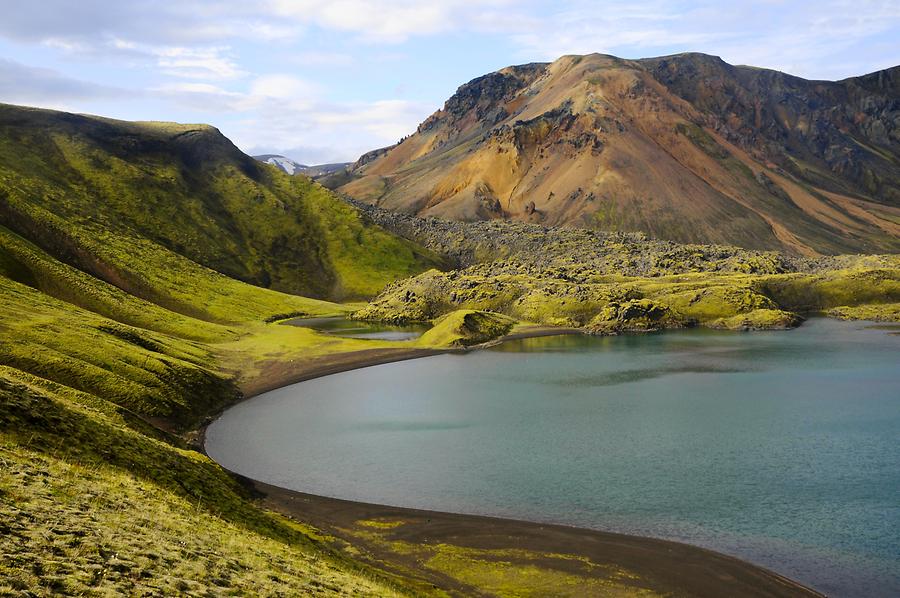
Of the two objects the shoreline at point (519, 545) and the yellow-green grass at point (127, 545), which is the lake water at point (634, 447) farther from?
the yellow-green grass at point (127, 545)

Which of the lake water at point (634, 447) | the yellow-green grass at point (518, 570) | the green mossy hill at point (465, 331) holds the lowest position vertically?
the yellow-green grass at point (518, 570)

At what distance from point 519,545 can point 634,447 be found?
31.1m

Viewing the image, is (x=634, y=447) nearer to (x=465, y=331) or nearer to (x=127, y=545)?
(x=127, y=545)

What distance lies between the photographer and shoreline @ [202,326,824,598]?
154ft

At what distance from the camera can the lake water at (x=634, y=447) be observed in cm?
5612

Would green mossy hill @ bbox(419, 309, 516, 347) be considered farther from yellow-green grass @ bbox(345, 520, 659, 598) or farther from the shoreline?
yellow-green grass @ bbox(345, 520, 659, 598)

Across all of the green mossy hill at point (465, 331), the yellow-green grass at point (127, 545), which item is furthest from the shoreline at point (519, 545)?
the green mossy hill at point (465, 331)

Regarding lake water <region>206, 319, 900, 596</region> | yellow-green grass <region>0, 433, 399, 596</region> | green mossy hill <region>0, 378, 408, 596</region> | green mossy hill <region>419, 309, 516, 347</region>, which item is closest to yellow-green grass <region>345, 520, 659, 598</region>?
green mossy hill <region>0, 378, 408, 596</region>

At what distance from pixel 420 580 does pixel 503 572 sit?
6.62m

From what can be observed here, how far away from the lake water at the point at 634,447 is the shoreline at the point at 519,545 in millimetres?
2349

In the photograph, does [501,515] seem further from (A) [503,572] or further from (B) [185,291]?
(B) [185,291]

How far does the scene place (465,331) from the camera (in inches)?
6944

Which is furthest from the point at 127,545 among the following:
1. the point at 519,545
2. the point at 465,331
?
the point at 465,331

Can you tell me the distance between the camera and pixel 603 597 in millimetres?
45438
